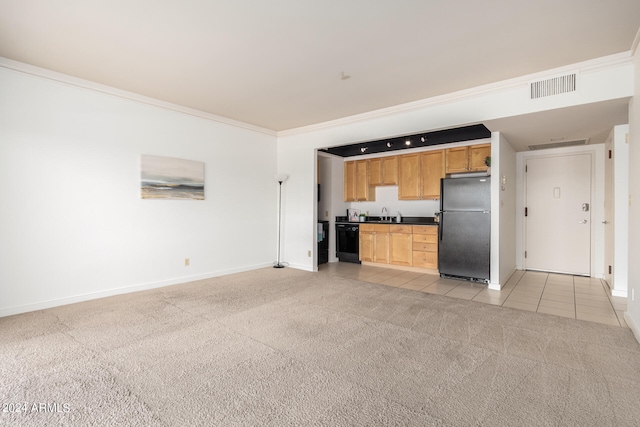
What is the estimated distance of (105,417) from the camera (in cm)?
164

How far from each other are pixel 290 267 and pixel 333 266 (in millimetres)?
867

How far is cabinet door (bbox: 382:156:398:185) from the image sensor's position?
6176 mm

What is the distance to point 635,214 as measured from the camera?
9.03 feet

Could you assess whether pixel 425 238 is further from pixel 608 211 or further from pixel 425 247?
pixel 608 211

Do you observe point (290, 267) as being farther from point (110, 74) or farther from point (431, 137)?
point (110, 74)

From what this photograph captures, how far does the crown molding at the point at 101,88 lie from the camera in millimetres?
3205

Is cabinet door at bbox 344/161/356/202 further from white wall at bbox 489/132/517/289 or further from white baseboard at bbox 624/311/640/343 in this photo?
white baseboard at bbox 624/311/640/343

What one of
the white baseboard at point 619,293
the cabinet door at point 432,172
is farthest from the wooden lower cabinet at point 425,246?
the white baseboard at point 619,293

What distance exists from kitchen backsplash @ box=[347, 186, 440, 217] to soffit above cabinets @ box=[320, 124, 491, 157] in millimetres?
914

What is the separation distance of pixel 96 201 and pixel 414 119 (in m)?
4.21

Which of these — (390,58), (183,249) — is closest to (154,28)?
(390,58)

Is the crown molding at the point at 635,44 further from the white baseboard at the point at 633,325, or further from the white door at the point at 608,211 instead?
the white baseboard at the point at 633,325

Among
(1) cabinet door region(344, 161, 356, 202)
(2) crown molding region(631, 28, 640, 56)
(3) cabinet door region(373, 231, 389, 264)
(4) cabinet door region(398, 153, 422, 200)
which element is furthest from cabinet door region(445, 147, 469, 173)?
(2) crown molding region(631, 28, 640, 56)

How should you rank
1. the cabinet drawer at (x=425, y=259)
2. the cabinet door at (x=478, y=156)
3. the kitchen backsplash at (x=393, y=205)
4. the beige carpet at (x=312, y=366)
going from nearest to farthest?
the beige carpet at (x=312, y=366), the cabinet door at (x=478, y=156), the cabinet drawer at (x=425, y=259), the kitchen backsplash at (x=393, y=205)
